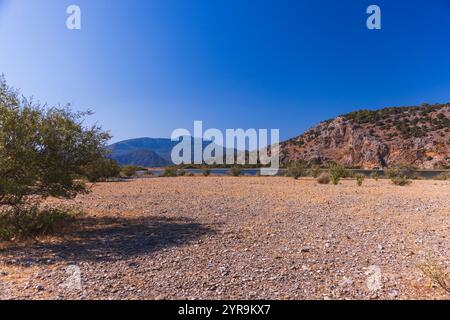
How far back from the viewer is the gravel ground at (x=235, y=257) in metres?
4.34

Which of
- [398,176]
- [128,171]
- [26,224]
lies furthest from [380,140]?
[26,224]

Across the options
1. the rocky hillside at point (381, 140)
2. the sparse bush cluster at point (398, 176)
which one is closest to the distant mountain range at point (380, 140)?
the rocky hillside at point (381, 140)

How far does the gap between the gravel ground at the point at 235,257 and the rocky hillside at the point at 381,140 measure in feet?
180

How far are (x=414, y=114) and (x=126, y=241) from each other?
3120 inches

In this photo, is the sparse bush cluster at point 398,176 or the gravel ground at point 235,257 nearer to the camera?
the gravel ground at point 235,257

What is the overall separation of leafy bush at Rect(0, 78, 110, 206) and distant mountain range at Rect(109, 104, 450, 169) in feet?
199

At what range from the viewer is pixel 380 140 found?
64625mm

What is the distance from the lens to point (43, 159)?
25.1 ft

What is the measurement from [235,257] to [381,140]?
223 ft

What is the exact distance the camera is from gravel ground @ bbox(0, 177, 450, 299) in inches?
171

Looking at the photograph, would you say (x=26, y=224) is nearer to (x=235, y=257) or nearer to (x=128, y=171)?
(x=235, y=257)

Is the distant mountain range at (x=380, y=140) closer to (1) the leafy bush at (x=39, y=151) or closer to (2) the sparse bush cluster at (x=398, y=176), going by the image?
(2) the sparse bush cluster at (x=398, y=176)

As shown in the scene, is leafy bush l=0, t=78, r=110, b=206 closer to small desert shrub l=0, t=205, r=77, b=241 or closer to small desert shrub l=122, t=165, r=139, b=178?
small desert shrub l=0, t=205, r=77, b=241
